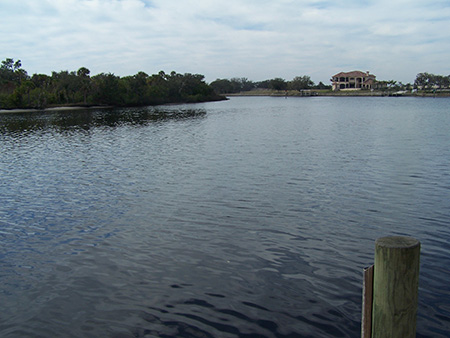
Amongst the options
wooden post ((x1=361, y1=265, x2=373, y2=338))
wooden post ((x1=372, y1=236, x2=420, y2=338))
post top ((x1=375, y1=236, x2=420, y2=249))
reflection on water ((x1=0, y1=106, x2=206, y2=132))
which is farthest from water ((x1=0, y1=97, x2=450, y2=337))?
reflection on water ((x1=0, y1=106, x2=206, y2=132))

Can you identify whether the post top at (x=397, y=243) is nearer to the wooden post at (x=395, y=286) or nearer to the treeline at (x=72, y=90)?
the wooden post at (x=395, y=286)

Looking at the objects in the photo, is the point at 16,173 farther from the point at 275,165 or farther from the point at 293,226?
the point at 293,226

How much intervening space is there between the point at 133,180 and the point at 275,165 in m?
8.95

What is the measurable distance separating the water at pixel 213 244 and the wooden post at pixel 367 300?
3.10 metres

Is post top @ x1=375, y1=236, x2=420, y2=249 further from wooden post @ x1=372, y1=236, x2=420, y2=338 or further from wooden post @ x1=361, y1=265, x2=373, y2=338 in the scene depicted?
wooden post @ x1=361, y1=265, x2=373, y2=338

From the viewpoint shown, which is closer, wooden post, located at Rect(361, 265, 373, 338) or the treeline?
wooden post, located at Rect(361, 265, 373, 338)

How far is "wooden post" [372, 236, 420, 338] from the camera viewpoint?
421cm

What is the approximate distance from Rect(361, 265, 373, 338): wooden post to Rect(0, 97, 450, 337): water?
3.10 meters

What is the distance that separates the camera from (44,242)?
1253 cm

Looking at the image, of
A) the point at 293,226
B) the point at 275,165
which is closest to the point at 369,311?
the point at 293,226

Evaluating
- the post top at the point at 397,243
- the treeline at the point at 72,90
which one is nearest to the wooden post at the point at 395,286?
the post top at the point at 397,243

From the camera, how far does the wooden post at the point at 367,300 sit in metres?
4.49

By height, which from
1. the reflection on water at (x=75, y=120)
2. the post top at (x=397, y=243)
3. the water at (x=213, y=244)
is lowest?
the water at (x=213, y=244)

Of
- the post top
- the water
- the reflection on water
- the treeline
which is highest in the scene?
the treeline
